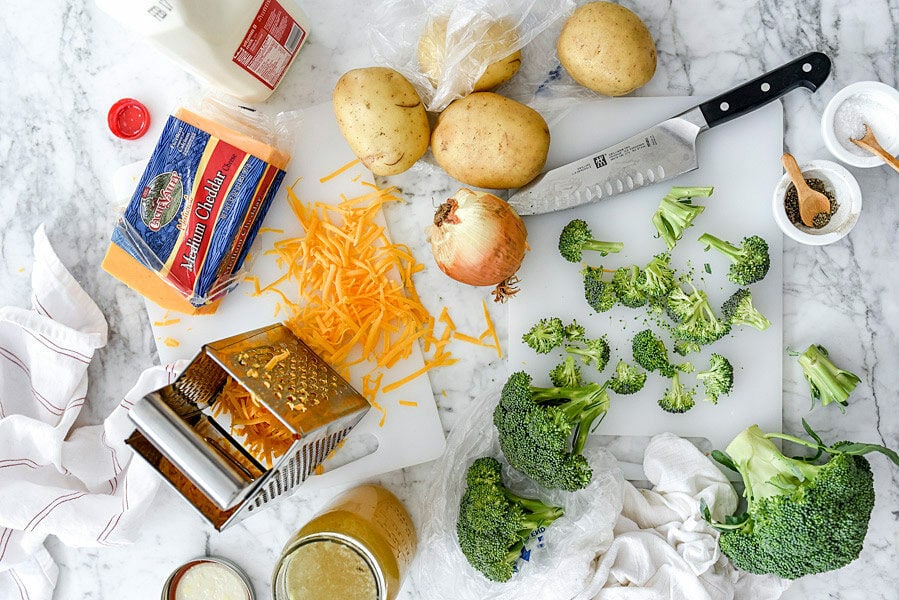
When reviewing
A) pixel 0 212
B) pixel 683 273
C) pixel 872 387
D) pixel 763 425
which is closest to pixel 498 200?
pixel 683 273

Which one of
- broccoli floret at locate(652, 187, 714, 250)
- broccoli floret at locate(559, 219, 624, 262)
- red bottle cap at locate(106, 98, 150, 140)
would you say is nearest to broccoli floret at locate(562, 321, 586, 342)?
broccoli floret at locate(559, 219, 624, 262)

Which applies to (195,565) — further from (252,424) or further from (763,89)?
(763,89)

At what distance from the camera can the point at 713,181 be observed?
1.38 m

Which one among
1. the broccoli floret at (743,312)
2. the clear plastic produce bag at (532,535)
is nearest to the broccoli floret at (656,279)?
the broccoli floret at (743,312)

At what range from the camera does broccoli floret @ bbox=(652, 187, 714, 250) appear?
132 cm

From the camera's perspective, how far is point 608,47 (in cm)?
125

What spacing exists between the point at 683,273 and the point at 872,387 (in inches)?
17.5

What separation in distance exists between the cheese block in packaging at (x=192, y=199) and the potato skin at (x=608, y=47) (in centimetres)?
60

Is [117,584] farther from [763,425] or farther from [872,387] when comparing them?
[872,387]

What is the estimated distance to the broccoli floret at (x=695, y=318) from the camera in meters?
1.33

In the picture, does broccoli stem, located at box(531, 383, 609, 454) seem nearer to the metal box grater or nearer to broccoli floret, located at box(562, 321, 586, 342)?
broccoli floret, located at box(562, 321, 586, 342)

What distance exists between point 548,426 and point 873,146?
2.59 feet

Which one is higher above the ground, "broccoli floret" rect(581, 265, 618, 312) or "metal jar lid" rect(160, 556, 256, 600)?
"broccoli floret" rect(581, 265, 618, 312)

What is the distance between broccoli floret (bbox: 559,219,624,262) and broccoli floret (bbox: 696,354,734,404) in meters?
0.28
